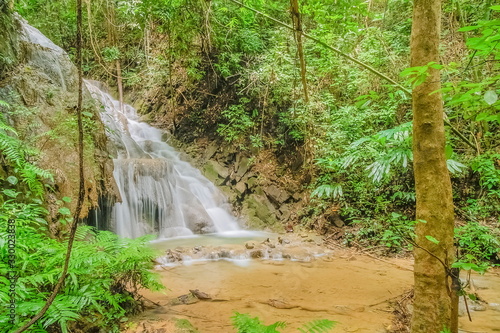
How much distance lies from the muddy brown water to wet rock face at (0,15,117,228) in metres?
2.32

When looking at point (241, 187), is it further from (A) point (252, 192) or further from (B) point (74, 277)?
(B) point (74, 277)

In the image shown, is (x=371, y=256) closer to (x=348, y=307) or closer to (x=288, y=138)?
(x=348, y=307)

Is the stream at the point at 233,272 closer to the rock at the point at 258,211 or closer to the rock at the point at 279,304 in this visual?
the rock at the point at 279,304

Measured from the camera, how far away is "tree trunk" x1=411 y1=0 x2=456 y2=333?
1976 mm

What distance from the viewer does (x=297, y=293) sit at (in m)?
4.44

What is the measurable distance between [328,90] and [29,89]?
8.23 metres

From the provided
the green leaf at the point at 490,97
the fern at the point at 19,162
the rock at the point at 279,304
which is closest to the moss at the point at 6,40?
the fern at the point at 19,162

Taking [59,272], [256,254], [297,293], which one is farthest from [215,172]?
[59,272]

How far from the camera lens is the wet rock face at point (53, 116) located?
4.97 metres

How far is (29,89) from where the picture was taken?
18.3ft

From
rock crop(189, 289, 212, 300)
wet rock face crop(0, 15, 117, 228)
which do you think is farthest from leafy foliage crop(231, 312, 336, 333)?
wet rock face crop(0, 15, 117, 228)

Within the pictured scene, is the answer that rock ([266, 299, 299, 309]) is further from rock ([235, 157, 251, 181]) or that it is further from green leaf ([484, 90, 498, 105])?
rock ([235, 157, 251, 181])

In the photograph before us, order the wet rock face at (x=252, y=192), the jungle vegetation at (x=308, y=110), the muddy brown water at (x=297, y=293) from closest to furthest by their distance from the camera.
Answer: the jungle vegetation at (x=308, y=110), the muddy brown water at (x=297, y=293), the wet rock face at (x=252, y=192)

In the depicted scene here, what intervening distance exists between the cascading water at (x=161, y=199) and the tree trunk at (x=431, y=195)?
7.48 meters
